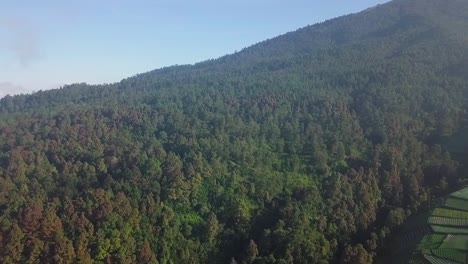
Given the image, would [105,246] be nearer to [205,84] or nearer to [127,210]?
[127,210]

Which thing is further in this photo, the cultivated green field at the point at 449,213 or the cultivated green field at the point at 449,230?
the cultivated green field at the point at 449,213

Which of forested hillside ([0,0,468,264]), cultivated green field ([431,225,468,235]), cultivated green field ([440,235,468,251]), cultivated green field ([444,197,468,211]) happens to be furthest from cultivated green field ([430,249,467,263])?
cultivated green field ([444,197,468,211])

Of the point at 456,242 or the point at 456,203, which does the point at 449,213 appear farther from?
the point at 456,242


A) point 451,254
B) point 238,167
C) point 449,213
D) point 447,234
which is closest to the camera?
point 451,254

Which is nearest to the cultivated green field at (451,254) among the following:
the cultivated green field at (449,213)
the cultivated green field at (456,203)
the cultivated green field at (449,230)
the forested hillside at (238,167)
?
the cultivated green field at (449,230)

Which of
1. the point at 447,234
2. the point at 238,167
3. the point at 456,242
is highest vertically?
the point at 238,167

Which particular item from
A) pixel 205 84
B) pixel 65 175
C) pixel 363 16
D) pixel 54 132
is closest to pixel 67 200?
pixel 65 175

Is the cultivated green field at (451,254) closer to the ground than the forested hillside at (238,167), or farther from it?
closer to the ground

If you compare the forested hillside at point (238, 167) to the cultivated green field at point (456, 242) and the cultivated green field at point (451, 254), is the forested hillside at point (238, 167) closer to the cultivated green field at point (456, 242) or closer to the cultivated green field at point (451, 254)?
the cultivated green field at point (451, 254)

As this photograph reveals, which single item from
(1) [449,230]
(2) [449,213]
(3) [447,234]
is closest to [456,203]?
(2) [449,213]
